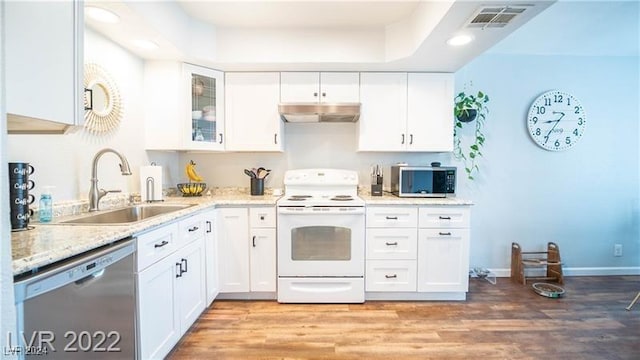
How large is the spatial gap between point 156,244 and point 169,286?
0.32 meters

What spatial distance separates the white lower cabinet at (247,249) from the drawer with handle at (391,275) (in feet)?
2.81

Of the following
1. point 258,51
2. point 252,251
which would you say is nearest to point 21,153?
point 252,251

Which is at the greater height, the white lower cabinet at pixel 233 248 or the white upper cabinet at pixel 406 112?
the white upper cabinet at pixel 406 112

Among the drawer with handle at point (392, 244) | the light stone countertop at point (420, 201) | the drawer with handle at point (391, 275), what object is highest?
the light stone countertop at point (420, 201)

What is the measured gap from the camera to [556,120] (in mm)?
3133

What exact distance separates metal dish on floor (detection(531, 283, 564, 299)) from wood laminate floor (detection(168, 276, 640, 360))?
0.05 metres

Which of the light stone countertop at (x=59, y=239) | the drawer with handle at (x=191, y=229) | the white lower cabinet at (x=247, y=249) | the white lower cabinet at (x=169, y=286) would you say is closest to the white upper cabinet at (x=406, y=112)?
the white lower cabinet at (x=247, y=249)

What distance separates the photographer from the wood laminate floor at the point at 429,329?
1.89 meters

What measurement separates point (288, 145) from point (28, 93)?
7.36 feet

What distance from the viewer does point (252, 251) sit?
2.55 m

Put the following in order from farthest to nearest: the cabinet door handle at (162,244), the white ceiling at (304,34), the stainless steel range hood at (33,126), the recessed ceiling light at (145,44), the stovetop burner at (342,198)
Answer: the stovetop burner at (342,198), the recessed ceiling light at (145,44), the white ceiling at (304,34), the cabinet door handle at (162,244), the stainless steel range hood at (33,126)

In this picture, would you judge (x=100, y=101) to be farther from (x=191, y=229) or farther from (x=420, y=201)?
(x=420, y=201)

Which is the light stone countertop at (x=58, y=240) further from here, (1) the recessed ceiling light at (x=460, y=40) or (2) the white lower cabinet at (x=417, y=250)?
(1) the recessed ceiling light at (x=460, y=40)

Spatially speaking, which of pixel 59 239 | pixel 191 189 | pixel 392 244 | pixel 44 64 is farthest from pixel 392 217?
pixel 44 64
